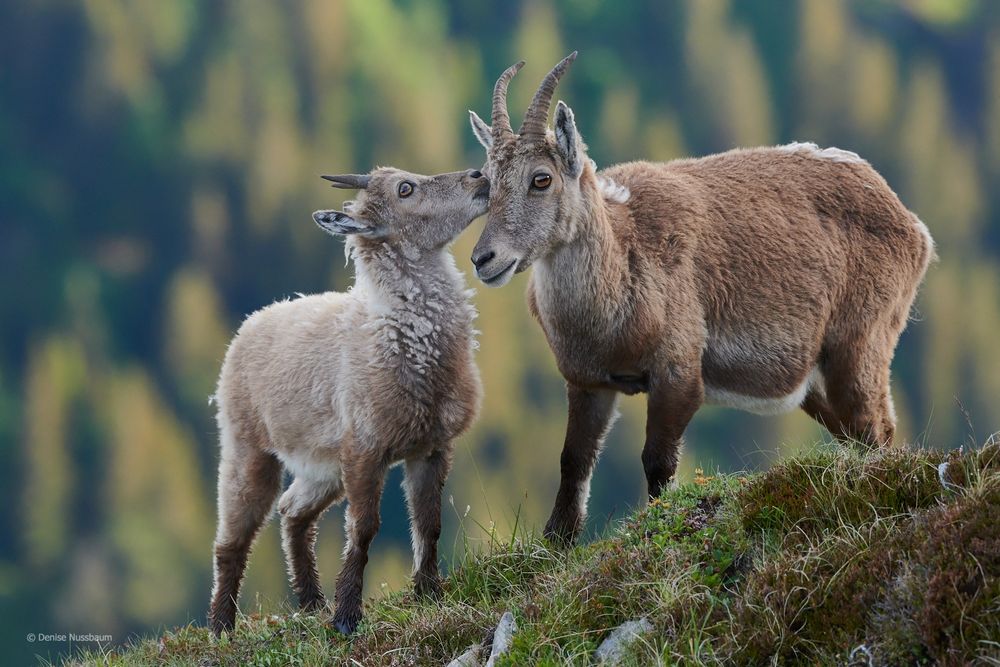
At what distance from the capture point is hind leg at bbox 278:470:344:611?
9.05 m

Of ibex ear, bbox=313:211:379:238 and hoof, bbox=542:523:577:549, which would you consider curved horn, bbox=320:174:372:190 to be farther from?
hoof, bbox=542:523:577:549

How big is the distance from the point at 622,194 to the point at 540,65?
3554 cm

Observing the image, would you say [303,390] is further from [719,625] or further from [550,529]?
[719,625]

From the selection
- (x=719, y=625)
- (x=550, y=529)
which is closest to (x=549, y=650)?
(x=719, y=625)

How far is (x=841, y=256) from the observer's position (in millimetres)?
9234

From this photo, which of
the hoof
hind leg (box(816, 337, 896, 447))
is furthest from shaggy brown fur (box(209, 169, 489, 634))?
hind leg (box(816, 337, 896, 447))

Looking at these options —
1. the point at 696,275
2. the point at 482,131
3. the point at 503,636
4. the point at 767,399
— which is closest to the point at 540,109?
the point at 482,131

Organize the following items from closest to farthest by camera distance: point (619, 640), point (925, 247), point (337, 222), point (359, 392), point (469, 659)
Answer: point (619, 640), point (469, 659), point (359, 392), point (337, 222), point (925, 247)

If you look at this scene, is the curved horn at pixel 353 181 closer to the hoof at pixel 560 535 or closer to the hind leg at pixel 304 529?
the hind leg at pixel 304 529

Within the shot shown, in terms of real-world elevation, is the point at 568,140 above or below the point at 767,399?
above

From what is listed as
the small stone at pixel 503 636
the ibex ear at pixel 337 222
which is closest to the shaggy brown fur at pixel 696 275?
the ibex ear at pixel 337 222

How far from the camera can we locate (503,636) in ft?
21.0

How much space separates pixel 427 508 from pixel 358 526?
533mm

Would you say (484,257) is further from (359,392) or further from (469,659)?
(469,659)
